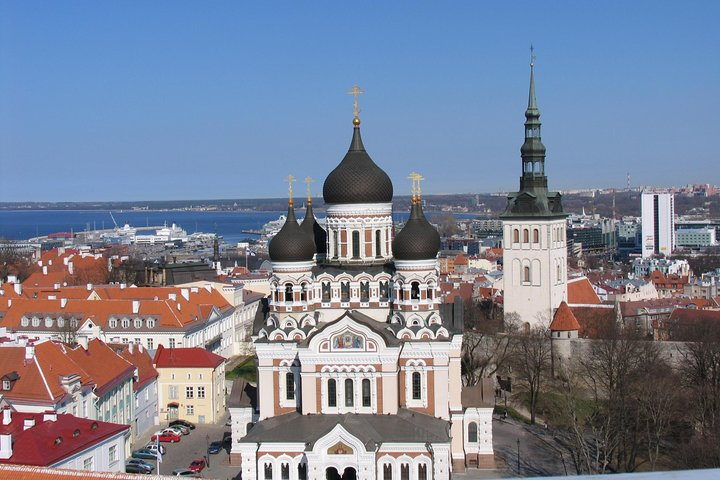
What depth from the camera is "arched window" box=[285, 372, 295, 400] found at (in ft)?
104

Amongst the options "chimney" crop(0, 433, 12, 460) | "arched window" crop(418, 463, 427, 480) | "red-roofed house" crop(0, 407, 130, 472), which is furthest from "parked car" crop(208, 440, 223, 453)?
"chimney" crop(0, 433, 12, 460)

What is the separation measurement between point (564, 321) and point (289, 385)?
818 inches

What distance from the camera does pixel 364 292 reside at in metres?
33.2

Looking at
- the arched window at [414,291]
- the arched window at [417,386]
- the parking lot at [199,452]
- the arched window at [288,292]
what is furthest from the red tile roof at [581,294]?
the arched window at [288,292]

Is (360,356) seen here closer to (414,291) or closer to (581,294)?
(414,291)

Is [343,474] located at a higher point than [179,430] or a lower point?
higher

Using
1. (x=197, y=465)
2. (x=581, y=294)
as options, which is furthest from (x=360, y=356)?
(x=581, y=294)

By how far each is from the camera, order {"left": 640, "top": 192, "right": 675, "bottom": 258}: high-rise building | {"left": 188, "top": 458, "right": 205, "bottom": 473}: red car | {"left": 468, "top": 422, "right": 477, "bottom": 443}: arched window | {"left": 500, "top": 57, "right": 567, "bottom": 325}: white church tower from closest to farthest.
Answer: {"left": 188, "top": 458, "right": 205, "bottom": 473}: red car, {"left": 468, "top": 422, "right": 477, "bottom": 443}: arched window, {"left": 500, "top": 57, "right": 567, "bottom": 325}: white church tower, {"left": 640, "top": 192, "right": 675, "bottom": 258}: high-rise building

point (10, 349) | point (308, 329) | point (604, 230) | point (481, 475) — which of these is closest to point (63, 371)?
point (10, 349)

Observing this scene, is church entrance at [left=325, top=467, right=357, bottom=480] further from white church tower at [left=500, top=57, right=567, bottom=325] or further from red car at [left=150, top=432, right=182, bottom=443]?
white church tower at [left=500, top=57, right=567, bottom=325]

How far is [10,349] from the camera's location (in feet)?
110

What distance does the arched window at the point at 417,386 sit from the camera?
31.5 metres

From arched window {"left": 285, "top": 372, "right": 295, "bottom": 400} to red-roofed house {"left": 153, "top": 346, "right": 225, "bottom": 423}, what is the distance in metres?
8.59

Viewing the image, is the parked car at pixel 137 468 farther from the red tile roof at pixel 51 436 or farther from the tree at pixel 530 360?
the tree at pixel 530 360
